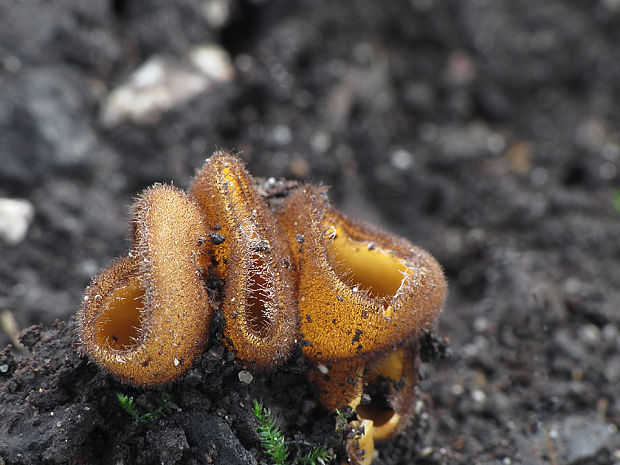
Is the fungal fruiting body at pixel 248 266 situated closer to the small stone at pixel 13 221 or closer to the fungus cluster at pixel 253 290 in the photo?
the fungus cluster at pixel 253 290

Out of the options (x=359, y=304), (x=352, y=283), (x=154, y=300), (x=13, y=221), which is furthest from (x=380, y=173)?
(x=154, y=300)

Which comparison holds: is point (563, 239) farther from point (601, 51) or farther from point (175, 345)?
point (175, 345)

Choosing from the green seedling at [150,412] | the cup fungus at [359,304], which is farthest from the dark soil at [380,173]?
the cup fungus at [359,304]

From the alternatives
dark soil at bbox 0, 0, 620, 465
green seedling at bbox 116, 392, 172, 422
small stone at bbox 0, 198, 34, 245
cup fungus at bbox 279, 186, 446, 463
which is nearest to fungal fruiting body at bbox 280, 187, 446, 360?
cup fungus at bbox 279, 186, 446, 463

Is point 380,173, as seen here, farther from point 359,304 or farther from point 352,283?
point 359,304

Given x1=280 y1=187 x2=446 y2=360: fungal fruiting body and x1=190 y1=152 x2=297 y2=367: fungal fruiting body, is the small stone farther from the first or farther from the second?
x1=280 y1=187 x2=446 y2=360: fungal fruiting body

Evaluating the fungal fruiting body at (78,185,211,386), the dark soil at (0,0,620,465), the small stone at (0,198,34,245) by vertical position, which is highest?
the fungal fruiting body at (78,185,211,386)

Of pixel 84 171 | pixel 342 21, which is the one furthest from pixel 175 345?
pixel 342 21
